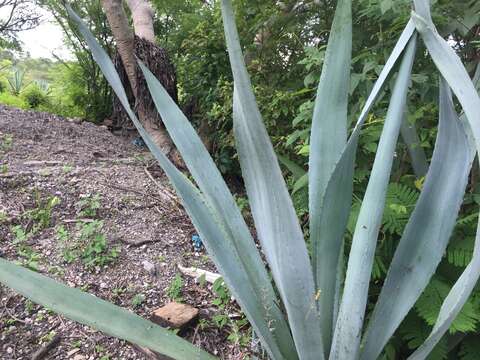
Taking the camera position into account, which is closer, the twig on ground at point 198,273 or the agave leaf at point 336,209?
the agave leaf at point 336,209

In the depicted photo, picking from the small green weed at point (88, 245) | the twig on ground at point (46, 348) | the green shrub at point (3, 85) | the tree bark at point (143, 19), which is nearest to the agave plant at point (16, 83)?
the green shrub at point (3, 85)

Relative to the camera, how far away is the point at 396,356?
97 centimetres

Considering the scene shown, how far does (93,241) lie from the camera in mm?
1577

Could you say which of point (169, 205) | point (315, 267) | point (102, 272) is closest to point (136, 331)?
point (315, 267)

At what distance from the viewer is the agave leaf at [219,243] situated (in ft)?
2.23

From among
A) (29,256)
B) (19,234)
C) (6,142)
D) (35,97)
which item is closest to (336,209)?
(29,256)

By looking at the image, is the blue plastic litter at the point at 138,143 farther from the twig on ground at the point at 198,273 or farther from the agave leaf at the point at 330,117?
the agave leaf at the point at 330,117

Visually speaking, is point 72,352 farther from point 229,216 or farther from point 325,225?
point 325,225

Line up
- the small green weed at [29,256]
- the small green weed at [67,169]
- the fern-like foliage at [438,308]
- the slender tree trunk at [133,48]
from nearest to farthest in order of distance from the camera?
the fern-like foliage at [438,308]
the small green weed at [29,256]
the small green weed at [67,169]
the slender tree trunk at [133,48]

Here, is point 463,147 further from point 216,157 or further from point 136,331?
point 216,157

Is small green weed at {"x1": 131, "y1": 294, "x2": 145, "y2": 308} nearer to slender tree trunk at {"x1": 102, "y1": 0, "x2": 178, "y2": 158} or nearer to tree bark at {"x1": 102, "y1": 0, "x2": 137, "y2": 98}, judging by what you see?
slender tree trunk at {"x1": 102, "y1": 0, "x2": 178, "y2": 158}

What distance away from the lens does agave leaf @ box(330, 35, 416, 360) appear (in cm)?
58

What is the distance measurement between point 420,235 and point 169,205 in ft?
5.10

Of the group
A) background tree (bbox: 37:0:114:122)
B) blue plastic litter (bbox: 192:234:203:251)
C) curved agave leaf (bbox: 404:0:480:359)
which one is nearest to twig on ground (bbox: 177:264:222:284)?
blue plastic litter (bbox: 192:234:203:251)
